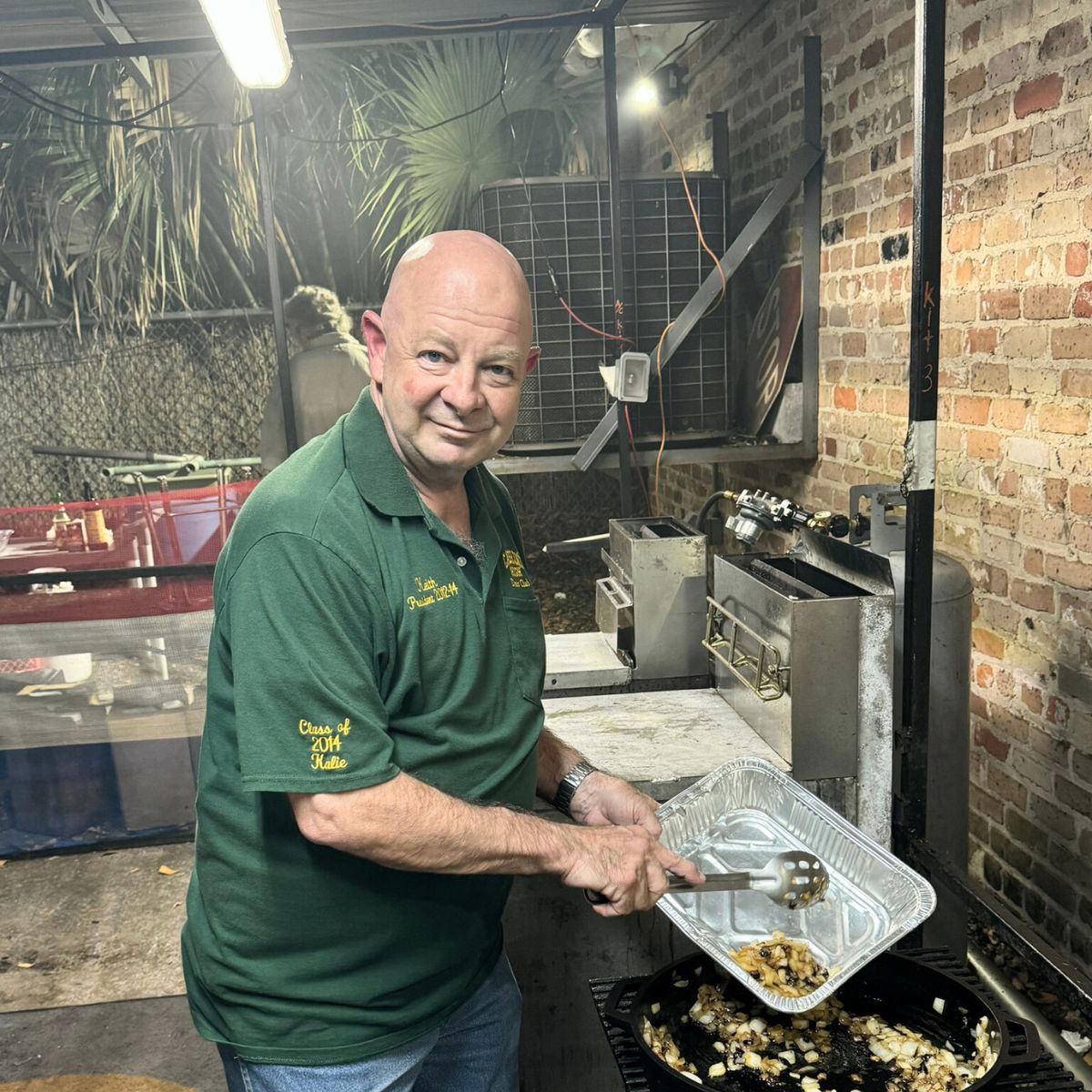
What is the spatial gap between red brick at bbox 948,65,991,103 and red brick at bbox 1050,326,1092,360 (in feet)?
2.35

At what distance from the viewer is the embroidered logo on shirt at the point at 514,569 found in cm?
148

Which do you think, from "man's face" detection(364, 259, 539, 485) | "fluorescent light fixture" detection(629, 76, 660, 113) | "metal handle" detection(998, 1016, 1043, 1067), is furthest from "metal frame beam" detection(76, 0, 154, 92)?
"metal handle" detection(998, 1016, 1043, 1067)

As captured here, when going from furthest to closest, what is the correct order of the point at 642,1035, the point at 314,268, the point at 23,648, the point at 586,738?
the point at 314,268 < the point at 23,648 < the point at 586,738 < the point at 642,1035

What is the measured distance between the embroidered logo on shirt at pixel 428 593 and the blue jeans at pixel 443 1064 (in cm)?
58

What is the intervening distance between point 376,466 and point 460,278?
254 mm

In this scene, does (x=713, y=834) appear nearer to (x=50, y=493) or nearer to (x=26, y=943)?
(x=26, y=943)

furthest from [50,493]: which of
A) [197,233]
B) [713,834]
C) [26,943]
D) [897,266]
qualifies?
[713,834]

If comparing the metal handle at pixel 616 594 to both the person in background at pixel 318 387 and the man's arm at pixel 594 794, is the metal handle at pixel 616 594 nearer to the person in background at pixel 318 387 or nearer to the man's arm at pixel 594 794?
the man's arm at pixel 594 794

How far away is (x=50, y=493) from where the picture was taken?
229 inches

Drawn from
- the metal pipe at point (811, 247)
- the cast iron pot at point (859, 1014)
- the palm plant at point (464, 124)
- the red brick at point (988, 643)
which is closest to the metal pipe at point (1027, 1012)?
the red brick at point (988, 643)

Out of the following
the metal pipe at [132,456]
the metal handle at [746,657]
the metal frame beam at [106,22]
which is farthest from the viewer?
the metal pipe at [132,456]

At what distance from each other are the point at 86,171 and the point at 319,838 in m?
5.43

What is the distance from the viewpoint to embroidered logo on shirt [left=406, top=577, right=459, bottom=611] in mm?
1236

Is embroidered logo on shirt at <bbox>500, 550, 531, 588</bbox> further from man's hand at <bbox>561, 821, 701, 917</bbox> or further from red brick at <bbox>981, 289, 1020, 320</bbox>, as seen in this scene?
red brick at <bbox>981, 289, 1020, 320</bbox>
